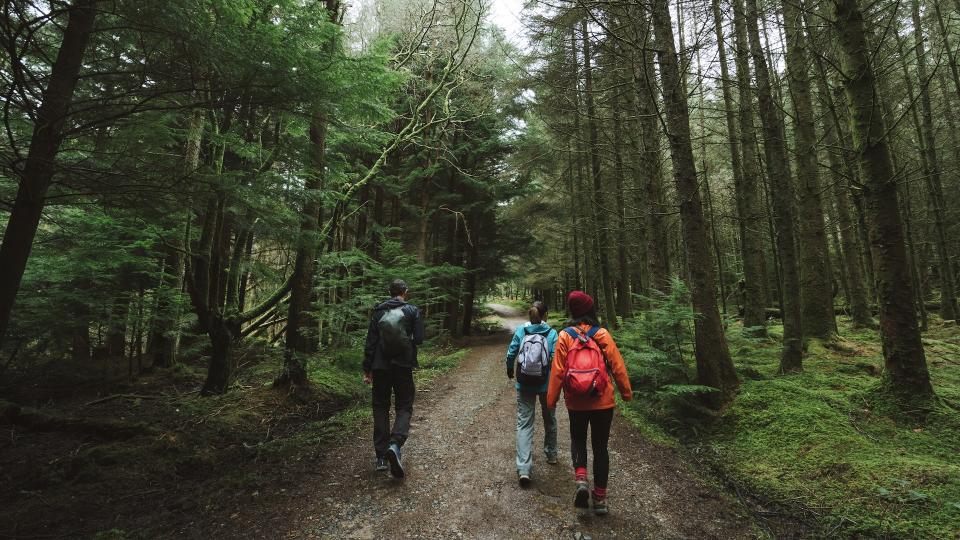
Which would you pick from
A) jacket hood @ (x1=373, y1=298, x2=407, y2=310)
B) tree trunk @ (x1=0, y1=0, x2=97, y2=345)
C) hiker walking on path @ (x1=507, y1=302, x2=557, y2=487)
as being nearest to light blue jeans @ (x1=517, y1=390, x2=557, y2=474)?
hiker walking on path @ (x1=507, y1=302, x2=557, y2=487)

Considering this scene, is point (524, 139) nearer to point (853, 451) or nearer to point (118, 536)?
point (853, 451)

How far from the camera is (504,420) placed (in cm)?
652

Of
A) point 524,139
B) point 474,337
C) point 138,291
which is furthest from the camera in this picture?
point 474,337

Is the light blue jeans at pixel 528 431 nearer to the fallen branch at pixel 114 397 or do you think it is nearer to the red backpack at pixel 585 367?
the red backpack at pixel 585 367

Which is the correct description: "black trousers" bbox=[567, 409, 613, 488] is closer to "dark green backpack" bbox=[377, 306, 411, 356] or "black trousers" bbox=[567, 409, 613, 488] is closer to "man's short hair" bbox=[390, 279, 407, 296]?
"dark green backpack" bbox=[377, 306, 411, 356]

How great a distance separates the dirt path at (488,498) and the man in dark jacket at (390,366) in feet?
1.66

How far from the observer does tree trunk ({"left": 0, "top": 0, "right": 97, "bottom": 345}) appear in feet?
11.1

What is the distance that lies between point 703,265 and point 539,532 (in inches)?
192

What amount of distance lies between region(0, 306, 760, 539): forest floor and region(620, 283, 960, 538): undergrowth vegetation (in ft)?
2.05

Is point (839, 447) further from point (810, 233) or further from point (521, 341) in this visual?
point (810, 233)

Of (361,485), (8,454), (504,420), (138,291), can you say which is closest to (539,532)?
(361,485)

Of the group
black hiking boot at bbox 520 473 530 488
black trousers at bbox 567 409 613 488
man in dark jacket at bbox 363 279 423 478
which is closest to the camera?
black trousers at bbox 567 409 613 488

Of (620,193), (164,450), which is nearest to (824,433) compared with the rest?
(164,450)

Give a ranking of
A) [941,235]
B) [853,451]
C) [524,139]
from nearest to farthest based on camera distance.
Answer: [853,451] → [941,235] → [524,139]
